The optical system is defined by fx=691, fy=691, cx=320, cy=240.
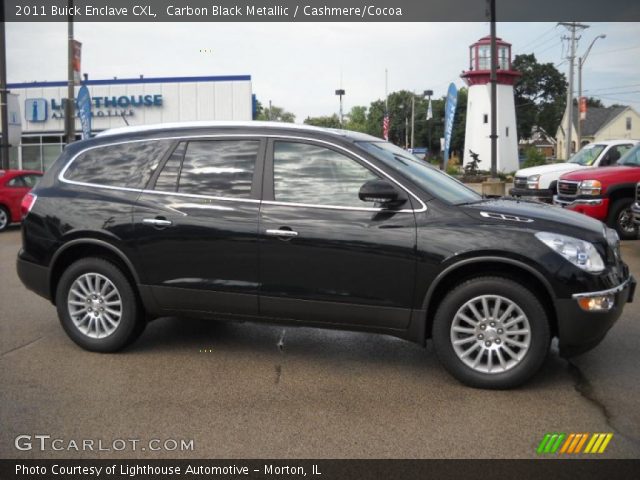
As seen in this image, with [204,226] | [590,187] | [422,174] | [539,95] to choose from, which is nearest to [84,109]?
[590,187]

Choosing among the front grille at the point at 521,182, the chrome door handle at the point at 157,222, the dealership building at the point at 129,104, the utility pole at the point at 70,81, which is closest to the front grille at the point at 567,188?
the front grille at the point at 521,182

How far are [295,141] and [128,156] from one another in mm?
1494

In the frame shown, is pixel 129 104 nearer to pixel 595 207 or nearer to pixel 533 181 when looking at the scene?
pixel 533 181

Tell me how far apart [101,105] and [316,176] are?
36.5 metres

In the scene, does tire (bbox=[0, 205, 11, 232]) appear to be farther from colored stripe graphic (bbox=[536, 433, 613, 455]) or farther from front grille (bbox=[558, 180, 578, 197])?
colored stripe graphic (bbox=[536, 433, 613, 455])

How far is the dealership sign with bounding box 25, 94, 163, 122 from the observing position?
126 ft

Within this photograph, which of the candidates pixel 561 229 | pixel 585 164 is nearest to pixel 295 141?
pixel 561 229

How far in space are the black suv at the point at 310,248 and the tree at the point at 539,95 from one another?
91.7m

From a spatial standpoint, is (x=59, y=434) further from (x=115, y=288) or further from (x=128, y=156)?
(x=128, y=156)

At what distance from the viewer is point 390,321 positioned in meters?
4.91

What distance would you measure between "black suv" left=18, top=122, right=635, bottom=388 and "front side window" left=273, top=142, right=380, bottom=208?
0.01 meters

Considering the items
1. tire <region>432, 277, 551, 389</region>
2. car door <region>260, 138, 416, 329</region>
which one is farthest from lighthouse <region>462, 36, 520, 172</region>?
tire <region>432, 277, 551, 389</region>

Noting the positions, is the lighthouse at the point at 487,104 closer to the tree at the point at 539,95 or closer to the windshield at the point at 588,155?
the windshield at the point at 588,155

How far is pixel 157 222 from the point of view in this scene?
5.43 metres
